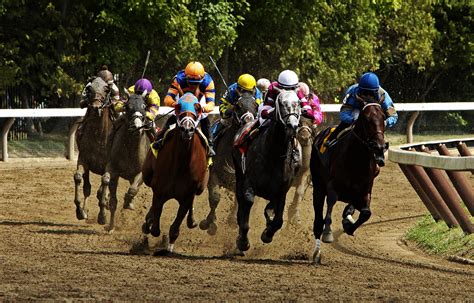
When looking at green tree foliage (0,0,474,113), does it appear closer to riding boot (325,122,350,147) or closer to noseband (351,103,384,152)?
riding boot (325,122,350,147)

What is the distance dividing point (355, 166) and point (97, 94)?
17.3 feet

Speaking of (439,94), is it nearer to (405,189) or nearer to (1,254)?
(405,189)

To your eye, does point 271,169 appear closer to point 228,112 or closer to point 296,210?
point 228,112

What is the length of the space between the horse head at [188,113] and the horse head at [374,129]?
1711mm

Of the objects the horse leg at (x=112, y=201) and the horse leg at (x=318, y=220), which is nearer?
the horse leg at (x=318, y=220)

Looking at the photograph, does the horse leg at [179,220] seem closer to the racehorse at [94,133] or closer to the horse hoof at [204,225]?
the horse hoof at [204,225]

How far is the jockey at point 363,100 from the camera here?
1310cm

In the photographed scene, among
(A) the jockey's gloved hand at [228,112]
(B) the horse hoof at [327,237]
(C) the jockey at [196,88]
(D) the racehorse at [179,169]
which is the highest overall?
(C) the jockey at [196,88]

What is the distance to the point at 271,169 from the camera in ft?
43.8

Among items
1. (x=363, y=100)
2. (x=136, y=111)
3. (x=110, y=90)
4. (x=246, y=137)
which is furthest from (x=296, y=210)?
(x=363, y=100)

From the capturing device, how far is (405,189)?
22781 mm

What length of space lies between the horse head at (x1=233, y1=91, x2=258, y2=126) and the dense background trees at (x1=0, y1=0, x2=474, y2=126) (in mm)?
12868

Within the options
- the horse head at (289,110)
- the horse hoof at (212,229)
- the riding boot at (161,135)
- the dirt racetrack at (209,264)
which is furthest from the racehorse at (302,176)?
the horse head at (289,110)

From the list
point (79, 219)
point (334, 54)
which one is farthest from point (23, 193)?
point (334, 54)
